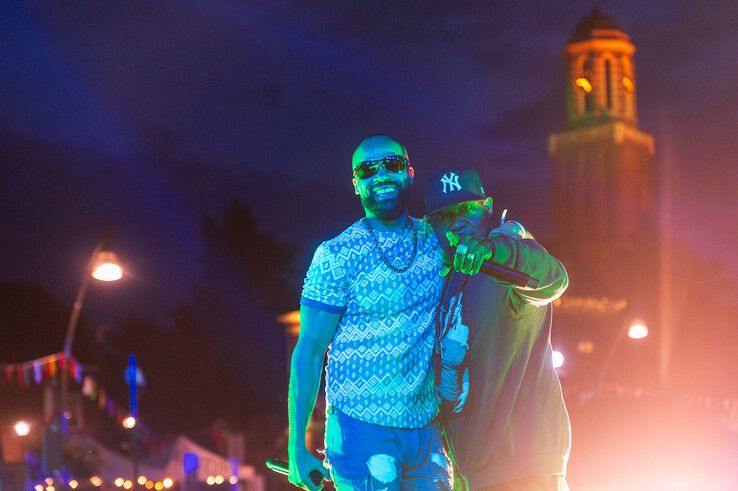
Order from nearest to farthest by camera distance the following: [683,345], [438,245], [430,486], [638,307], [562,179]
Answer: [430,486]
[438,245]
[683,345]
[638,307]
[562,179]

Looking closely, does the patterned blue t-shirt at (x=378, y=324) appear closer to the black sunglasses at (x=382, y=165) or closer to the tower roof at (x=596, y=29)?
the black sunglasses at (x=382, y=165)

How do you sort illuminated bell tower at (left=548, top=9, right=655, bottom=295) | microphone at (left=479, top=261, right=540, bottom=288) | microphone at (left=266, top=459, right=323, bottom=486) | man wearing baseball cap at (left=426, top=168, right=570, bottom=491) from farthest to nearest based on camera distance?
illuminated bell tower at (left=548, top=9, right=655, bottom=295) → man wearing baseball cap at (left=426, top=168, right=570, bottom=491) → microphone at (left=266, top=459, right=323, bottom=486) → microphone at (left=479, top=261, right=540, bottom=288)

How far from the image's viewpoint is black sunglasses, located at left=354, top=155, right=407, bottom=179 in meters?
4.51

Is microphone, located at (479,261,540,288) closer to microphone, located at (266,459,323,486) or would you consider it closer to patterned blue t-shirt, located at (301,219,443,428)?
patterned blue t-shirt, located at (301,219,443,428)

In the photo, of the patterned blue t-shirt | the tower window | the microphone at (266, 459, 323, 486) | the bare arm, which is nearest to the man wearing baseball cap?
the patterned blue t-shirt

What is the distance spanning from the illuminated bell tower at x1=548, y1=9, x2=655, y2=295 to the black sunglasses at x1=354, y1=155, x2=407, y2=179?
72.7 meters

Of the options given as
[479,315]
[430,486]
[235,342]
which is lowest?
[430,486]

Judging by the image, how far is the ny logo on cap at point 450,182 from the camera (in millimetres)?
4891

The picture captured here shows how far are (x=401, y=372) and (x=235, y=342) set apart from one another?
5187cm

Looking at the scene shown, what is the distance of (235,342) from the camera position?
55625 millimetres

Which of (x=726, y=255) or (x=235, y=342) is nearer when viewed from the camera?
(x=235, y=342)

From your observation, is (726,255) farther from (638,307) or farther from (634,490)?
(634,490)

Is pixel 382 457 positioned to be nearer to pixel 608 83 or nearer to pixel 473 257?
pixel 473 257

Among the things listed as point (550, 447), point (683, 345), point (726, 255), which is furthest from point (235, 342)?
point (550, 447)
